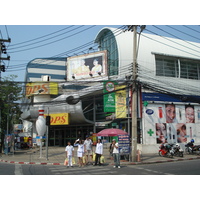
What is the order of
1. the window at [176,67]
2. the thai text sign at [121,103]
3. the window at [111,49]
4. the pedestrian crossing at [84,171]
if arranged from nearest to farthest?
the pedestrian crossing at [84,171] → the thai text sign at [121,103] → the window at [176,67] → the window at [111,49]

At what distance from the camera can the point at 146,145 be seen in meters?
21.8

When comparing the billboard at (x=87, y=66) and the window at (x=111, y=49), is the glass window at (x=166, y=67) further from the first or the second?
the billboard at (x=87, y=66)

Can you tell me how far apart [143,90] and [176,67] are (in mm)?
8034

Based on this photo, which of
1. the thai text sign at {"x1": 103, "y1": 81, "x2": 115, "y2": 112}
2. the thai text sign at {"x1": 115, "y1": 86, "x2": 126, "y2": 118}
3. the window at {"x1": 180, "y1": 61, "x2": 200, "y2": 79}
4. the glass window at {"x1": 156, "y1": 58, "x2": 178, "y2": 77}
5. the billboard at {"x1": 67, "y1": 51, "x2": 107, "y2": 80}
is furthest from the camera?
the billboard at {"x1": 67, "y1": 51, "x2": 107, "y2": 80}

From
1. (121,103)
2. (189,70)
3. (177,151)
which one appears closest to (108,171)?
(177,151)

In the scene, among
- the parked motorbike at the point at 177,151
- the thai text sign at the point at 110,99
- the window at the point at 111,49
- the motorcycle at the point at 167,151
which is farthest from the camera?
the window at the point at 111,49

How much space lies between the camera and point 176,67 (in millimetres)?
29094

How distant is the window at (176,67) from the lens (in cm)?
2833

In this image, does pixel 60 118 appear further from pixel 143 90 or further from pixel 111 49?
pixel 143 90

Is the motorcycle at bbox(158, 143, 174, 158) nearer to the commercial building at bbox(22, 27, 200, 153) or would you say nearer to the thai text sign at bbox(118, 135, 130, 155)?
the commercial building at bbox(22, 27, 200, 153)

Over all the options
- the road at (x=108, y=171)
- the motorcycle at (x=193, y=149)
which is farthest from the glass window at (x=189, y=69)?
the road at (x=108, y=171)

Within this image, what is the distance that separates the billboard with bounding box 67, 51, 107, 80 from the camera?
1290 inches

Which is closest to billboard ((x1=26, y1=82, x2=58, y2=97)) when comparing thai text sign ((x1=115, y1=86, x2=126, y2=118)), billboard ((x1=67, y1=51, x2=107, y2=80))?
billboard ((x1=67, y1=51, x2=107, y2=80))

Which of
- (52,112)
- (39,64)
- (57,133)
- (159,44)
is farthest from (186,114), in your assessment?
(39,64)
